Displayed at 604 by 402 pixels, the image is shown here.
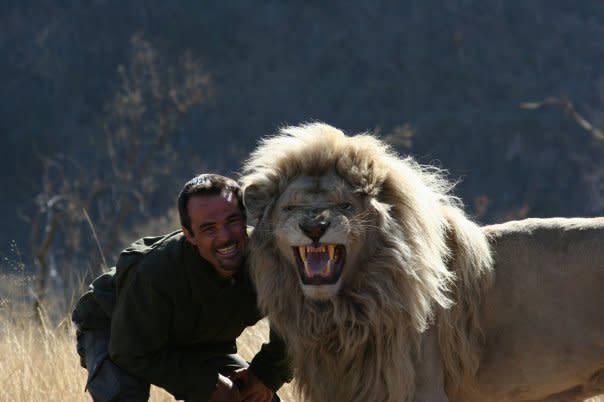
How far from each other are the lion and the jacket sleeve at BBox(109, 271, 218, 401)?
44 cm

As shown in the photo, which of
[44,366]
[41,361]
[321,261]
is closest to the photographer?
[321,261]

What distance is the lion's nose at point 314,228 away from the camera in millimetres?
4387

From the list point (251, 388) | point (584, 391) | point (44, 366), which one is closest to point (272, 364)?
point (251, 388)

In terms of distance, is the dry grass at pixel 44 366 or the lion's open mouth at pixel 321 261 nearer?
the lion's open mouth at pixel 321 261

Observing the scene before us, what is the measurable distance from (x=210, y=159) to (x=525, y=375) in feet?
87.9

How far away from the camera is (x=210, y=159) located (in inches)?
1238

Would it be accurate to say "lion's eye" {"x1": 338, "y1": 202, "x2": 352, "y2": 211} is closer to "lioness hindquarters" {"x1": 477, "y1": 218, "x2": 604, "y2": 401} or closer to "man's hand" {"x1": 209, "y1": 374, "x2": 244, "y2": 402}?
"lioness hindquarters" {"x1": 477, "y1": 218, "x2": 604, "y2": 401}

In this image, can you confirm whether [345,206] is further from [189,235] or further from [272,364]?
[272,364]

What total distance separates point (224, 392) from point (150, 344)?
1.44 ft

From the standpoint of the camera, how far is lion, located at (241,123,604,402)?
4.57 m

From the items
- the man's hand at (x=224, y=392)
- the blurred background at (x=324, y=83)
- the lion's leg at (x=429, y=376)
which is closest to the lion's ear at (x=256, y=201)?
the man's hand at (x=224, y=392)

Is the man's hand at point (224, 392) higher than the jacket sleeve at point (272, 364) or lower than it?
lower

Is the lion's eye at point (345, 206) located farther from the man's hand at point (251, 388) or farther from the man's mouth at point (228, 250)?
the man's hand at point (251, 388)

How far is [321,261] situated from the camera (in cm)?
450
